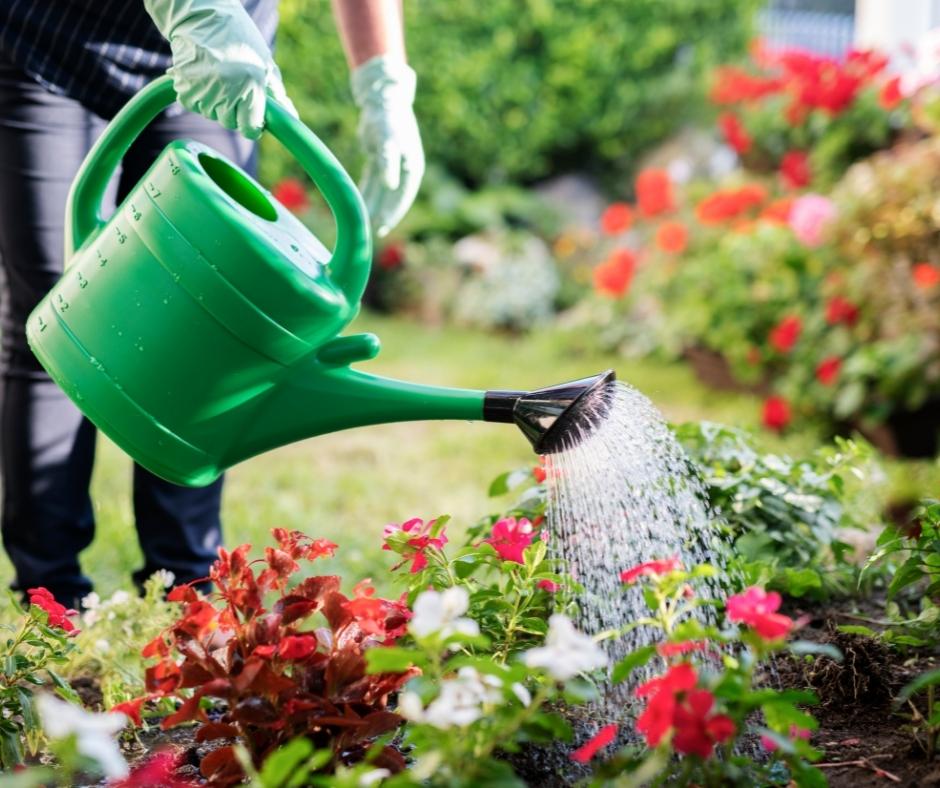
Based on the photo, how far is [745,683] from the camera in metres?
0.94

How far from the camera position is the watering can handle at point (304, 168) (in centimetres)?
120

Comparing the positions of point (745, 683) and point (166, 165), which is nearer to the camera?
point (745, 683)

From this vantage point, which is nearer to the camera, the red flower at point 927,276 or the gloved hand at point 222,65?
the gloved hand at point 222,65

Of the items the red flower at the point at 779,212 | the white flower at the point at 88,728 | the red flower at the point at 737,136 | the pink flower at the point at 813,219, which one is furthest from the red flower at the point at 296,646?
the red flower at the point at 737,136

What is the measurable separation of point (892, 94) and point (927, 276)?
1350 millimetres

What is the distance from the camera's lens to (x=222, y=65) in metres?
1.26

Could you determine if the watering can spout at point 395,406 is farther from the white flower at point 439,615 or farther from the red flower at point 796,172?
the red flower at point 796,172

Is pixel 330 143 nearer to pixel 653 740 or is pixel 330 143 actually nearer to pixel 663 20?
pixel 663 20

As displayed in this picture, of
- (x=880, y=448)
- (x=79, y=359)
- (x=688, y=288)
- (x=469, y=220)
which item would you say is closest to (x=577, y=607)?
(x=79, y=359)

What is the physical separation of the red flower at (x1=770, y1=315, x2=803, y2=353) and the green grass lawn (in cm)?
28

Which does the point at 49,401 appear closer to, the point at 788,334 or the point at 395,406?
the point at 395,406

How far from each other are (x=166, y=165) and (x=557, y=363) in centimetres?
367

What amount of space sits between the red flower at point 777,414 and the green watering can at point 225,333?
8.28 feet

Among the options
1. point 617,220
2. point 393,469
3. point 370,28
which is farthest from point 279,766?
point 617,220
